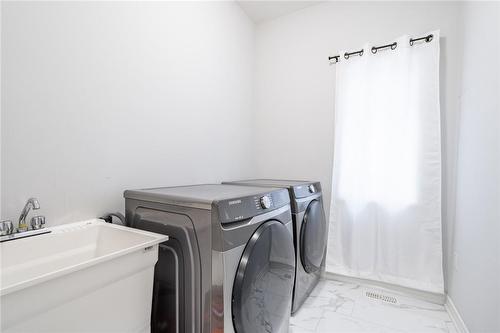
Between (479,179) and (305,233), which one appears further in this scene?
(305,233)

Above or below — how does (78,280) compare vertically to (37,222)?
below

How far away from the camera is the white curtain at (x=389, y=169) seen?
1805mm

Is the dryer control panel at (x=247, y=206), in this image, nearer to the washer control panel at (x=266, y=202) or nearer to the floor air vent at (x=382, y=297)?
the washer control panel at (x=266, y=202)

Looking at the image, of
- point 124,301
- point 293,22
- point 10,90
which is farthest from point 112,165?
point 293,22

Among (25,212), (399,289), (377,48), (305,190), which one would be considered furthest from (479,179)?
(25,212)

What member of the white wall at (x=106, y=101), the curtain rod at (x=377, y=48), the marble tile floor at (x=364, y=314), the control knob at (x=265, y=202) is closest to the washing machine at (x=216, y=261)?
the control knob at (x=265, y=202)

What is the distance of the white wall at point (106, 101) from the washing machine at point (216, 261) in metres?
0.27

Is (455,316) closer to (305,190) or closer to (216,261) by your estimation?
(305,190)

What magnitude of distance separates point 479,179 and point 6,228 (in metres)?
2.20

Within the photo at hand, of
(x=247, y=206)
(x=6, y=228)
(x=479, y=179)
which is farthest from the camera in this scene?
(x=479, y=179)

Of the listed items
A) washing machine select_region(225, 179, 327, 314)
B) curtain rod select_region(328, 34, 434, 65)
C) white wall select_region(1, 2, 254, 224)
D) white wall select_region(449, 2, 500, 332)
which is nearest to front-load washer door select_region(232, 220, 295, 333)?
washing machine select_region(225, 179, 327, 314)

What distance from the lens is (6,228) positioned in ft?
2.85

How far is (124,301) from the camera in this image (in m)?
0.83

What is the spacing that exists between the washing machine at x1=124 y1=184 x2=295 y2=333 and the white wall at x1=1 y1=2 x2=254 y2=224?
10.6 inches
